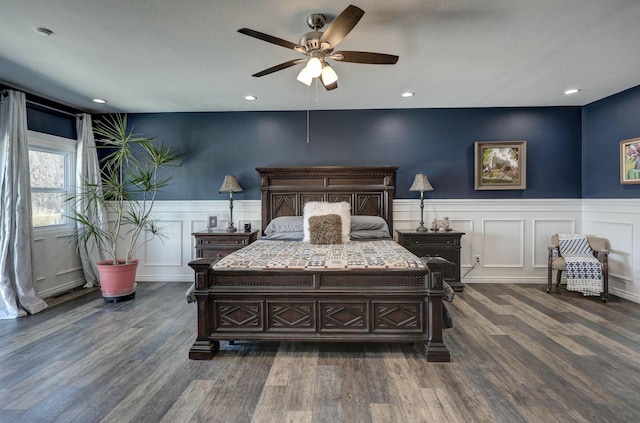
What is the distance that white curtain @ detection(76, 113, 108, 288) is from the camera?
4555mm

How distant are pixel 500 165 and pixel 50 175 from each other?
641 centimetres

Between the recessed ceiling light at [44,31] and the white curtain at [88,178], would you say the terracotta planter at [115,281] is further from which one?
the recessed ceiling light at [44,31]

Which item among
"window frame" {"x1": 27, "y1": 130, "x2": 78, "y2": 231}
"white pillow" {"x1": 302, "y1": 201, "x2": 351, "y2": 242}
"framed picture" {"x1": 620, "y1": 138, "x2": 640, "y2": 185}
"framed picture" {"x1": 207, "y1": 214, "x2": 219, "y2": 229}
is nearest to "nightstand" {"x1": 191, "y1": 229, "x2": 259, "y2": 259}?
"framed picture" {"x1": 207, "y1": 214, "x2": 219, "y2": 229}

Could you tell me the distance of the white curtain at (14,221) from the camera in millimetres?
3428

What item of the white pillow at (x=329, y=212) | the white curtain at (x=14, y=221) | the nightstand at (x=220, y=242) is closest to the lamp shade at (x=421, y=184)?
the white pillow at (x=329, y=212)

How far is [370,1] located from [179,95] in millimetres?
2899

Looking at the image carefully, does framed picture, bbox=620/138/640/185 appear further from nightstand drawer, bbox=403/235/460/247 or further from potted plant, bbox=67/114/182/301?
potted plant, bbox=67/114/182/301

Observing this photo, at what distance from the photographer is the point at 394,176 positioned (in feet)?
15.5

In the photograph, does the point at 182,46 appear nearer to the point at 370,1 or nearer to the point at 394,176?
the point at 370,1

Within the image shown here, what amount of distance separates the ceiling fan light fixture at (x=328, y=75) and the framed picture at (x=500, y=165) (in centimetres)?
300

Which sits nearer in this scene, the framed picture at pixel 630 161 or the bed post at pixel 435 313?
the bed post at pixel 435 313

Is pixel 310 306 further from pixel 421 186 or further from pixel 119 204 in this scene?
pixel 119 204

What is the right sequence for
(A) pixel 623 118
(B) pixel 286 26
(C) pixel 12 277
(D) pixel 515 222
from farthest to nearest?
(D) pixel 515 222 < (A) pixel 623 118 < (C) pixel 12 277 < (B) pixel 286 26

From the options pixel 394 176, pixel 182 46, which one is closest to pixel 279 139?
pixel 394 176
